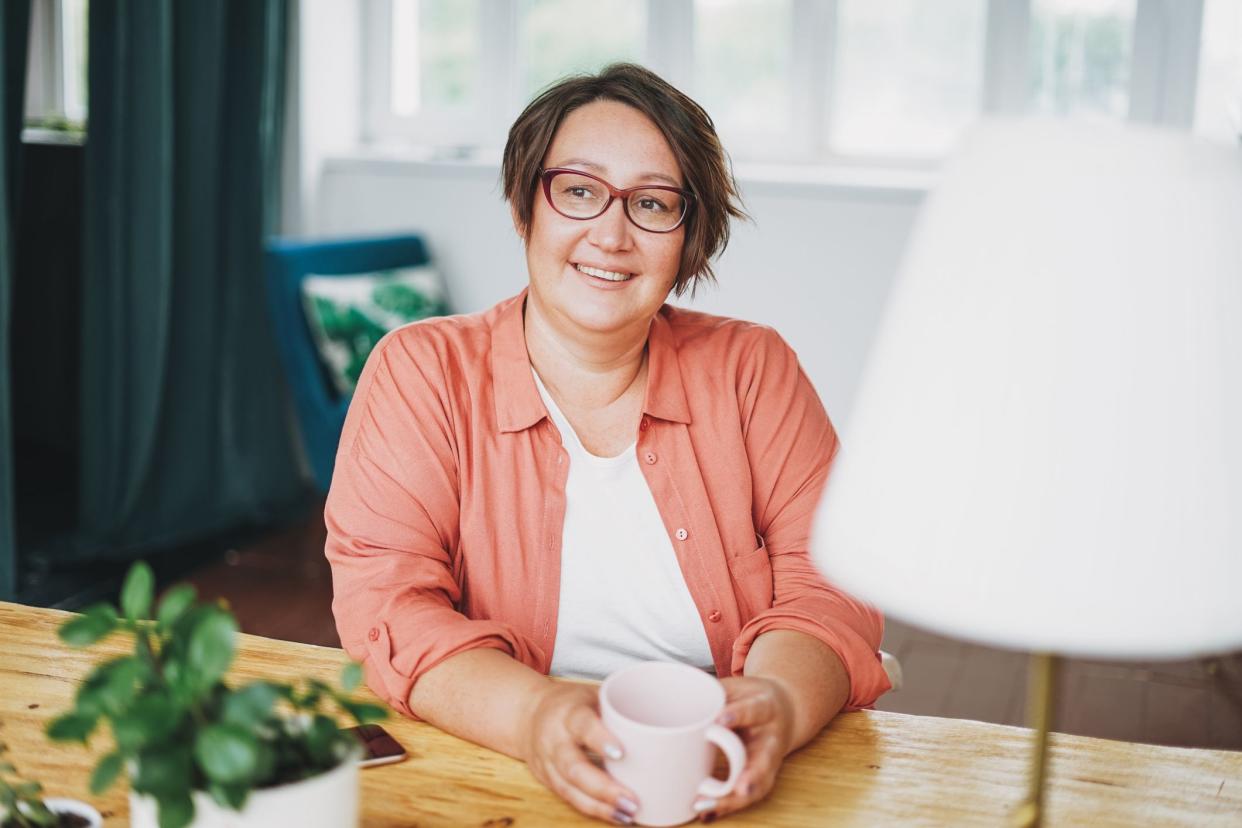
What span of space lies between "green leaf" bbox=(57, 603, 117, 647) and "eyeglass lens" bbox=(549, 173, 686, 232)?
86 cm

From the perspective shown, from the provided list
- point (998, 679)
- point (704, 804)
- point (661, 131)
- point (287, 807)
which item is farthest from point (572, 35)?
point (287, 807)

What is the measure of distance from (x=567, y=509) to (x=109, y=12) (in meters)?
2.62

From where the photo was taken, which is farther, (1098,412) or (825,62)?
(825,62)

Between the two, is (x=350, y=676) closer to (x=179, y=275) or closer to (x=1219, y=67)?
(x=179, y=275)

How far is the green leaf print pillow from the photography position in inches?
141

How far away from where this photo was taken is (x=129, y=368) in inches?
142

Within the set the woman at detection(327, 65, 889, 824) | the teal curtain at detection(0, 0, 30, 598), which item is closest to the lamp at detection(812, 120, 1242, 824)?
the woman at detection(327, 65, 889, 824)

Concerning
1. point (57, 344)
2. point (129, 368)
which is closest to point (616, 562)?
point (129, 368)

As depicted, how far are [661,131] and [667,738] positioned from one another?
32.7 inches

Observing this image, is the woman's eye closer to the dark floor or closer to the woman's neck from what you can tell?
the woman's neck

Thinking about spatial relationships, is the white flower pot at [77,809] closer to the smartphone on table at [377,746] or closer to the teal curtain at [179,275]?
the smartphone on table at [377,746]

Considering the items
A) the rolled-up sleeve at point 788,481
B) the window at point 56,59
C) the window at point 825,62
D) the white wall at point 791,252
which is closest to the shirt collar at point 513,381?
the rolled-up sleeve at point 788,481

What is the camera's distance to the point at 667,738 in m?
0.92

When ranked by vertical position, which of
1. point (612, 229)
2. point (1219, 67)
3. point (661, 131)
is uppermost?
point (1219, 67)
